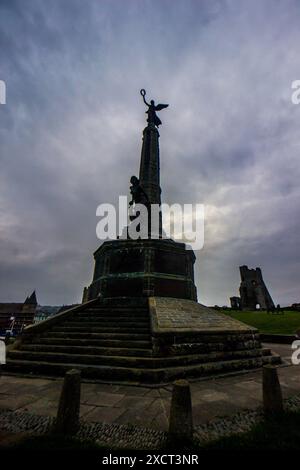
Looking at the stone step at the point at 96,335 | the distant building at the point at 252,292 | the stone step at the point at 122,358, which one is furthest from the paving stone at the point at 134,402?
the distant building at the point at 252,292

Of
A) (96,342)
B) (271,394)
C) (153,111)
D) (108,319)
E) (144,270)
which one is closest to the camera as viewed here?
(271,394)

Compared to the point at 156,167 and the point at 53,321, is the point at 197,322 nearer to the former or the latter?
the point at 53,321

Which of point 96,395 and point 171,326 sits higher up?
point 171,326

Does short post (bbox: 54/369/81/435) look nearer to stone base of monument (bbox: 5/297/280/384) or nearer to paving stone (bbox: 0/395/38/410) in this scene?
paving stone (bbox: 0/395/38/410)

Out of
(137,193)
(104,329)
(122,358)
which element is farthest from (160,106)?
(122,358)

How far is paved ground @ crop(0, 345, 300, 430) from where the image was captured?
3.71 meters

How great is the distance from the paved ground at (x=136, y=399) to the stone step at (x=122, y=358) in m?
0.75

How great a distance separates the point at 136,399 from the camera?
453cm

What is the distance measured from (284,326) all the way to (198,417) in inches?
643

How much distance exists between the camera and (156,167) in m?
17.8

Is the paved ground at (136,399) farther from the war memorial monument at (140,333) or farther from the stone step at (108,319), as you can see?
the stone step at (108,319)

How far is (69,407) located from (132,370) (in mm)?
2975

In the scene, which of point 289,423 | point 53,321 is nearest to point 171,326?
point 289,423

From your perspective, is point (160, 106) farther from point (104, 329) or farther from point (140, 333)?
point (140, 333)
